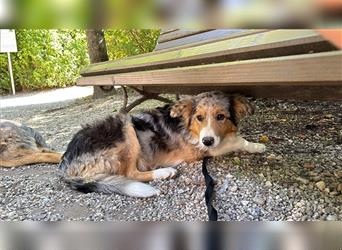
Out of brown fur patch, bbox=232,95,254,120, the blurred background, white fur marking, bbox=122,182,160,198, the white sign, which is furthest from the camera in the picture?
brown fur patch, bbox=232,95,254,120

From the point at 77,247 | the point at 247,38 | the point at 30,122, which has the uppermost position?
the point at 247,38

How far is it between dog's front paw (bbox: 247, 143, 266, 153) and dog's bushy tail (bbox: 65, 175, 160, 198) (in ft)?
2.08

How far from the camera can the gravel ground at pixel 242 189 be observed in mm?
1384

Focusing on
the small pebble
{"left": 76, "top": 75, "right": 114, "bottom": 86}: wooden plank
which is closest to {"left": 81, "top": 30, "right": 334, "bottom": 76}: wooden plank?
{"left": 76, "top": 75, "right": 114, "bottom": 86}: wooden plank

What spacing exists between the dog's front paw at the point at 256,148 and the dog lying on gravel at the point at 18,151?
4.21ft

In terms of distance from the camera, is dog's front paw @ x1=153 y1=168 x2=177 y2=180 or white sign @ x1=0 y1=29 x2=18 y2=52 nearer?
white sign @ x1=0 y1=29 x2=18 y2=52

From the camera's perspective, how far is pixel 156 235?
2.78ft

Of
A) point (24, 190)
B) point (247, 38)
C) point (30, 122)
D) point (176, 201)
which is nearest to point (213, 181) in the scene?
point (176, 201)

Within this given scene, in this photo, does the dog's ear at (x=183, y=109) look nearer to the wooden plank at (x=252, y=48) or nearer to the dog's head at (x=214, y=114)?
the dog's head at (x=214, y=114)

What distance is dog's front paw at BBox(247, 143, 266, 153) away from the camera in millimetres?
2040

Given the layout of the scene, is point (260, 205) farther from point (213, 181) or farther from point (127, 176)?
point (127, 176)

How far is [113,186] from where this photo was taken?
5.91 ft

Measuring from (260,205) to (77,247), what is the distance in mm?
815

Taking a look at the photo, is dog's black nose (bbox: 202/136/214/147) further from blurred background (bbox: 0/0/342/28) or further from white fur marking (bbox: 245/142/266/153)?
blurred background (bbox: 0/0/342/28)
